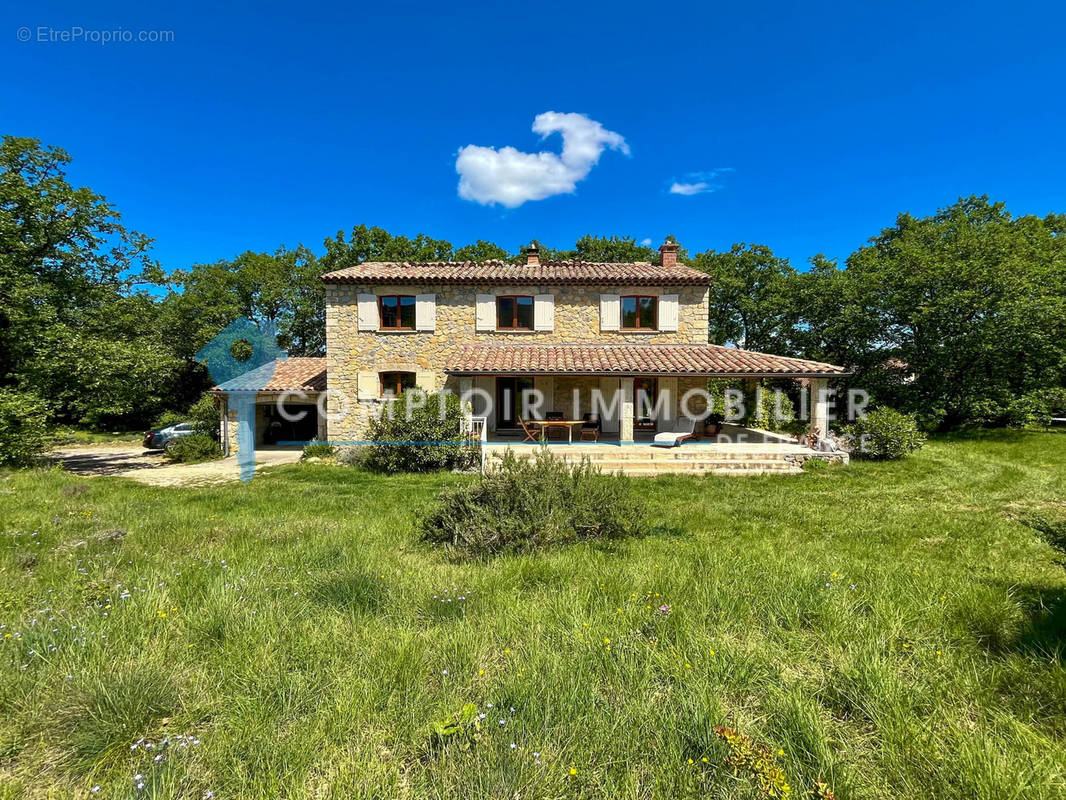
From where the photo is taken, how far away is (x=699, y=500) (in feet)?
27.4

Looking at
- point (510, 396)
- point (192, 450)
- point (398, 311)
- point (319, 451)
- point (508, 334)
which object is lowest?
point (192, 450)

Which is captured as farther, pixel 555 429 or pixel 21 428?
pixel 555 429

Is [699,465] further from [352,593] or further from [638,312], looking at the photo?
[352,593]

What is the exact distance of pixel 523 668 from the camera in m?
2.74

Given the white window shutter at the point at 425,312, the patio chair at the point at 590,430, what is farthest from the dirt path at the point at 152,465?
the patio chair at the point at 590,430

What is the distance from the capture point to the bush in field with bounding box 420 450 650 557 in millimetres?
5277

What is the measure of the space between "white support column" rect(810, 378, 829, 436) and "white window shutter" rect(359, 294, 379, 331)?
14.9 metres

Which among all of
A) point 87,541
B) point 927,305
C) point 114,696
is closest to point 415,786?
point 114,696

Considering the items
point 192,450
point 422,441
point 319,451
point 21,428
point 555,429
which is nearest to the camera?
point 21,428

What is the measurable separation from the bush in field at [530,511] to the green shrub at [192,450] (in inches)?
603

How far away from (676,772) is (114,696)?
10.1 feet

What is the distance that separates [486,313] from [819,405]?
11.3 m

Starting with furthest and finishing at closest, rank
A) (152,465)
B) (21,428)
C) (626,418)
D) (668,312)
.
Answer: (668,312) → (152,465) → (626,418) → (21,428)

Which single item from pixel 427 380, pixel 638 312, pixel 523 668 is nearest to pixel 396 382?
pixel 427 380
